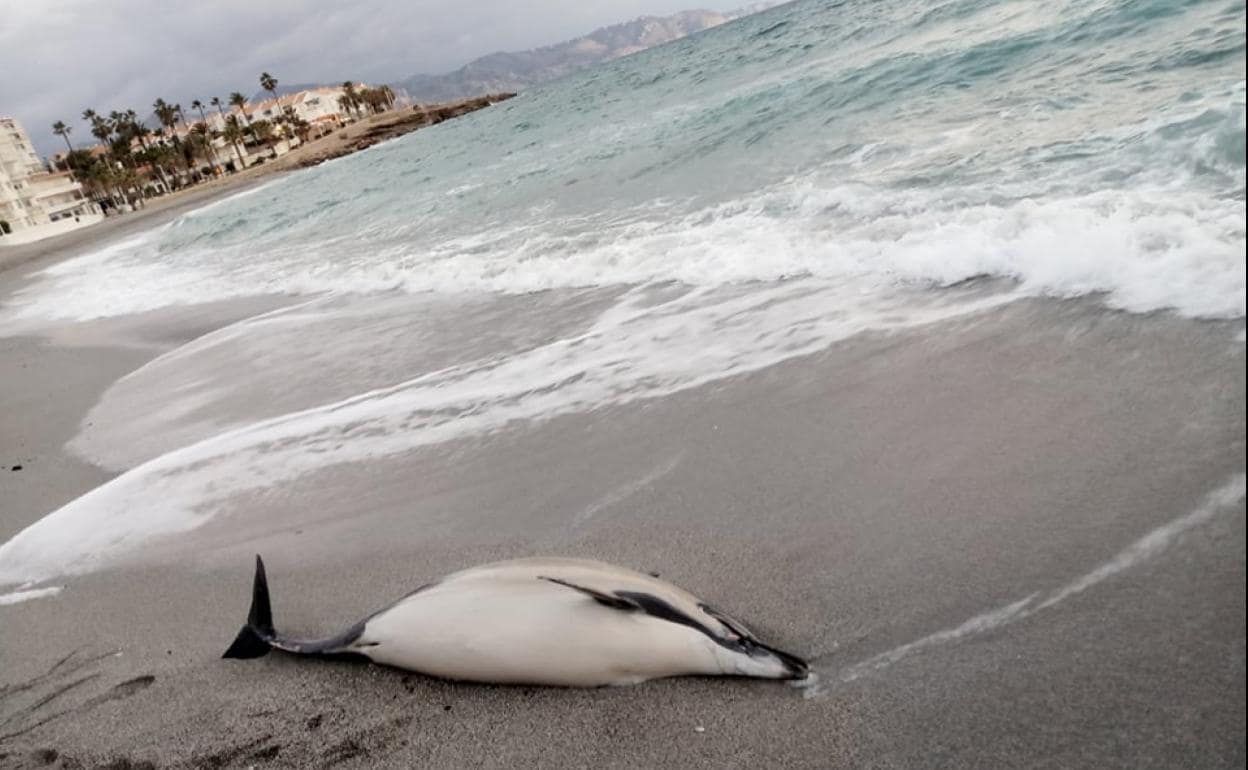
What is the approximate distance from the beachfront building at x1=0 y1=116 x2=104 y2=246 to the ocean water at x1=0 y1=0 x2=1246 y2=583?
70.3 meters

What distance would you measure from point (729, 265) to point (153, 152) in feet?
334

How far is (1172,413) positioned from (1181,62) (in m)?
7.66

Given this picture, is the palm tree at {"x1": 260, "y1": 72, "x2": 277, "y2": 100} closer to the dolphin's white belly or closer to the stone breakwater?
the stone breakwater

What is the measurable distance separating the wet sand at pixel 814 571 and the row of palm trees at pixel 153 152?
8981 centimetres

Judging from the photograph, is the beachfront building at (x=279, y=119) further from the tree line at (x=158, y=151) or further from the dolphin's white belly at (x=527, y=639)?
the dolphin's white belly at (x=527, y=639)

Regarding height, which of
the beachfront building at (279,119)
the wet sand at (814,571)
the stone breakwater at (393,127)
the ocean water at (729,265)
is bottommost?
the wet sand at (814,571)

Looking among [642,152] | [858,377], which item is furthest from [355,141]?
[858,377]

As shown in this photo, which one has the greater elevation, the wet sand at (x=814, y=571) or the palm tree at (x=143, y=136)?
the palm tree at (x=143, y=136)

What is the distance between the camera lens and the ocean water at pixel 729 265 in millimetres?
5484

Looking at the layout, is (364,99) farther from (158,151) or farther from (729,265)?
(729,265)

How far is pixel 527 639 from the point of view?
3.46 m

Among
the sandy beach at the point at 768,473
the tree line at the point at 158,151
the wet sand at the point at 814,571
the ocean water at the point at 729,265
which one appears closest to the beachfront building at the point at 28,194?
the tree line at the point at 158,151

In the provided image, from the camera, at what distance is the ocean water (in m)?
5.48

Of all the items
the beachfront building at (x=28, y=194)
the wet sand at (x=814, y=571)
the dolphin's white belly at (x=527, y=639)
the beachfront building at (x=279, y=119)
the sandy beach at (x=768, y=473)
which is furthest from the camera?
the beachfront building at (x=279, y=119)
